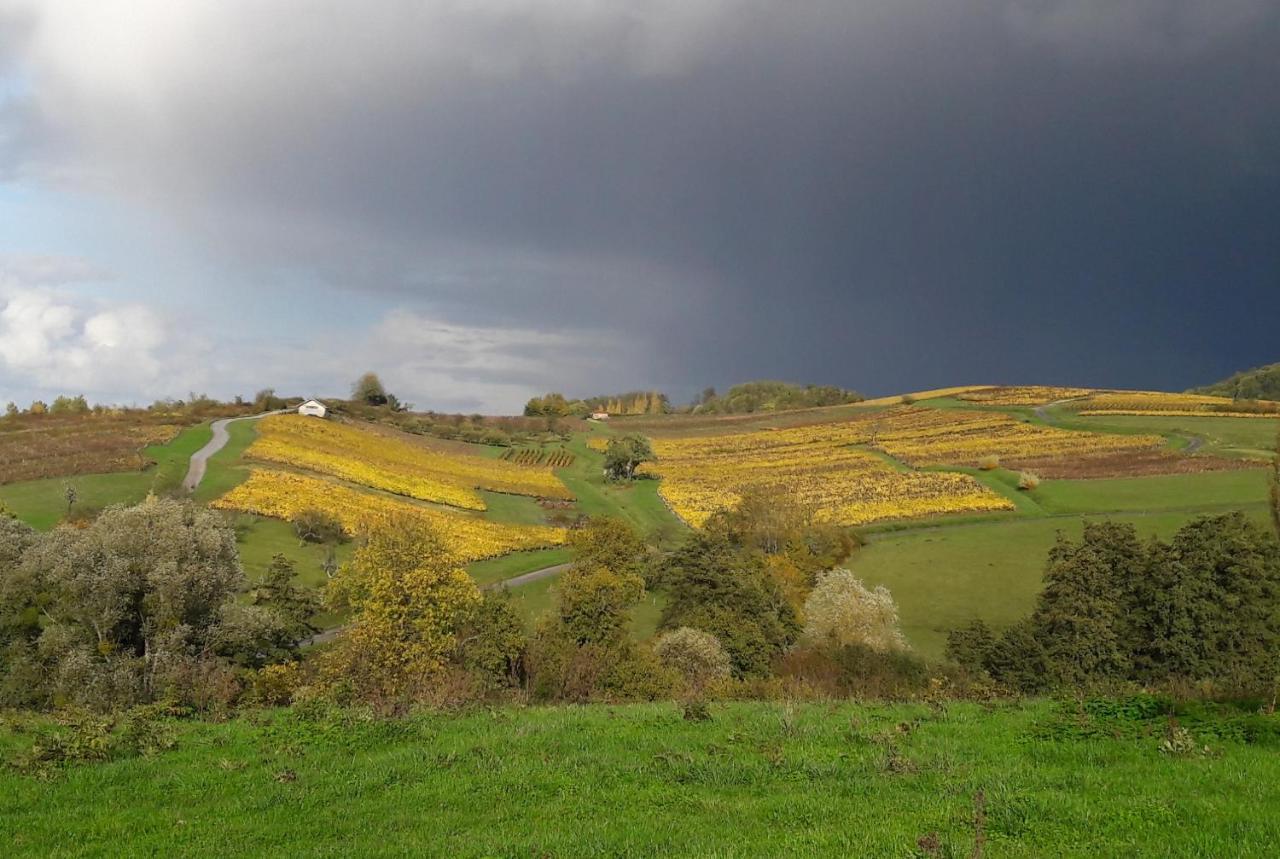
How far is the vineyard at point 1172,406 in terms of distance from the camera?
372 ft

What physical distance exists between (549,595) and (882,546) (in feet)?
90.2

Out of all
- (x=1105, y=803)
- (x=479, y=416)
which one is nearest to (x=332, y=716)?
(x=1105, y=803)

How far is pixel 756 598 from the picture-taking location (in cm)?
4278

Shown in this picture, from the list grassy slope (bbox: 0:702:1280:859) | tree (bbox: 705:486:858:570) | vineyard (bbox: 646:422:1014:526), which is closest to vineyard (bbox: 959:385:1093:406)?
Result: vineyard (bbox: 646:422:1014:526)

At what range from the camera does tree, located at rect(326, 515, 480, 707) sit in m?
32.7

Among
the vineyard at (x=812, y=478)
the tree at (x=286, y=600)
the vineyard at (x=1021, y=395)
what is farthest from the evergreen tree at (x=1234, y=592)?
the vineyard at (x=1021, y=395)

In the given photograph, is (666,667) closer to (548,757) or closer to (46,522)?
(548,757)

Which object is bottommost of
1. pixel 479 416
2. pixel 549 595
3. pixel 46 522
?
pixel 549 595

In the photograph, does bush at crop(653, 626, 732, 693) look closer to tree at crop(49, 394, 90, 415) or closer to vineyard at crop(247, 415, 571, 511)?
vineyard at crop(247, 415, 571, 511)

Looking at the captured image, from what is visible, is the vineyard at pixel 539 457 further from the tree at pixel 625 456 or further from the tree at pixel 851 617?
the tree at pixel 851 617

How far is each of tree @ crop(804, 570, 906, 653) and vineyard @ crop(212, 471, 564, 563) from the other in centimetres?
2794

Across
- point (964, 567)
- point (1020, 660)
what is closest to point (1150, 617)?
point (1020, 660)

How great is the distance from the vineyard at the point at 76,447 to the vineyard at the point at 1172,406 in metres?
133

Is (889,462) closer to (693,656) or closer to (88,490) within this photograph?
(693,656)
